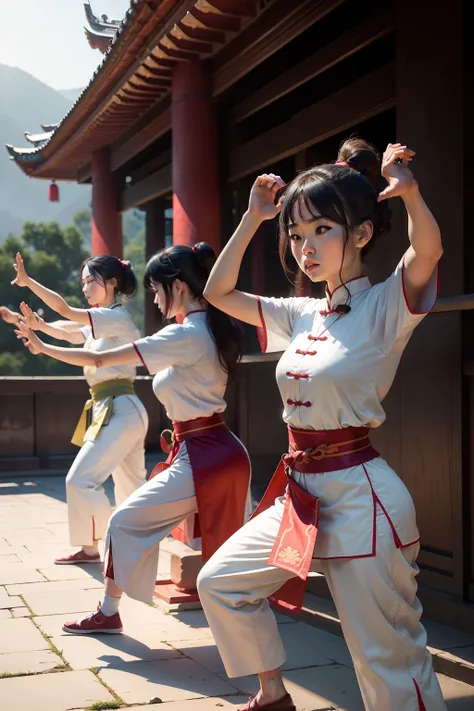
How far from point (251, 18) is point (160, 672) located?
4628mm

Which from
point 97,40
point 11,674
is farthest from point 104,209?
point 11,674

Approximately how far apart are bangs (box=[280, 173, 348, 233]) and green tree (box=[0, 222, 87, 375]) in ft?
121

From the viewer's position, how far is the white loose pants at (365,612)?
2395mm

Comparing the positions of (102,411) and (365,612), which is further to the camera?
(102,411)

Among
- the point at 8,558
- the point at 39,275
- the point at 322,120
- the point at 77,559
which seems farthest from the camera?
the point at 39,275

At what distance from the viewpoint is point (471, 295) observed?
3686 millimetres

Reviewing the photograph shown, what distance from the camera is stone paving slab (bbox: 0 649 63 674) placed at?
3.49 m

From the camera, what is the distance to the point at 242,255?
2893 mm

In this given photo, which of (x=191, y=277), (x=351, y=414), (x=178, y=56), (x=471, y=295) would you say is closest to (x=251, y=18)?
(x=178, y=56)

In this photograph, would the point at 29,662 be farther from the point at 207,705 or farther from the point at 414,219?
the point at 414,219

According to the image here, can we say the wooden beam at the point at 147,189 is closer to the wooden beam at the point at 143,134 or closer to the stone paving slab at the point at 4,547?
the wooden beam at the point at 143,134

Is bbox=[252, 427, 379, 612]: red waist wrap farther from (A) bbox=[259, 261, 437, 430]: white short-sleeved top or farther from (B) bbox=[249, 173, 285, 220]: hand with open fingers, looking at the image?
(B) bbox=[249, 173, 285, 220]: hand with open fingers

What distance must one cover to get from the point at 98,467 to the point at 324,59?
320 cm

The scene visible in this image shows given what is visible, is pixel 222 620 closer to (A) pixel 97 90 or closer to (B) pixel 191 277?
(B) pixel 191 277
